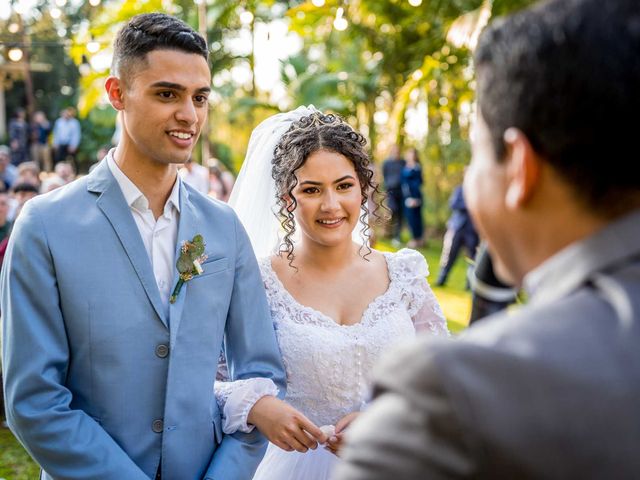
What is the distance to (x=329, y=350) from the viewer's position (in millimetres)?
3021

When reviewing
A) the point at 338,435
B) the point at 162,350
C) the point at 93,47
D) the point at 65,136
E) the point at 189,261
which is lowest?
the point at 338,435

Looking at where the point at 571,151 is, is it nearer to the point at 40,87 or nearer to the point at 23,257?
the point at 23,257

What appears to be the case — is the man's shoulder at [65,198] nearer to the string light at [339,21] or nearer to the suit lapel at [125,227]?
the suit lapel at [125,227]

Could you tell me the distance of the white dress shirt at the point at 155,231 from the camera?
246 cm

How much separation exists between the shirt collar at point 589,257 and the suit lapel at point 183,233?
59.0 inches

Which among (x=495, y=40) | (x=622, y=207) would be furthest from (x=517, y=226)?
(x=495, y=40)

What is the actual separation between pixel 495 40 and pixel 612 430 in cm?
58

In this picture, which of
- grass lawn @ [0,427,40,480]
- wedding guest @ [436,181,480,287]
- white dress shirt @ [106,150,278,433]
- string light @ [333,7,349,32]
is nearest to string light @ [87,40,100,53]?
string light @ [333,7,349,32]

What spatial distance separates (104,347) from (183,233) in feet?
1.58

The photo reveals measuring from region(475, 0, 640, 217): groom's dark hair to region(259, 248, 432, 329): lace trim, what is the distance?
2.12m

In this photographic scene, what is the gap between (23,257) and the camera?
222cm

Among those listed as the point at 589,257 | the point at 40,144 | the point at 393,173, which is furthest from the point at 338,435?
the point at 40,144

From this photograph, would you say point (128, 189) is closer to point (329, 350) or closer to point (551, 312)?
point (329, 350)

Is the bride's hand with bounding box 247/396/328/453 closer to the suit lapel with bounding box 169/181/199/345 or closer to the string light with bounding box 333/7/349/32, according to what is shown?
the suit lapel with bounding box 169/181/199/345
